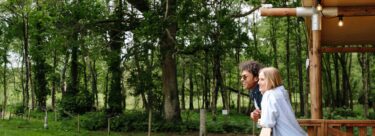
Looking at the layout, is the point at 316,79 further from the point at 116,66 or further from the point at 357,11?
the point at 116,66

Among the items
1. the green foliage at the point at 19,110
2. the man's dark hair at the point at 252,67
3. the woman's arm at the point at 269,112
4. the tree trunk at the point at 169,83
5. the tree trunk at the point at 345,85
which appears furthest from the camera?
the green foliage at the point at 19,110

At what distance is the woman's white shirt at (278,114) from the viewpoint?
13.0 ft

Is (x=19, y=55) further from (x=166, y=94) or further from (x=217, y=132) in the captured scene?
(x=217, y=132)

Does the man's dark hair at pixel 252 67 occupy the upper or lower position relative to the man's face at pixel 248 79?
upper

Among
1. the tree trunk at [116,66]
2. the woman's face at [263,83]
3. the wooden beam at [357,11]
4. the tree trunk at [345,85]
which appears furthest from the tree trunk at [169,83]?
the woman's face at [263,83]

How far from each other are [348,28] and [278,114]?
267 inches

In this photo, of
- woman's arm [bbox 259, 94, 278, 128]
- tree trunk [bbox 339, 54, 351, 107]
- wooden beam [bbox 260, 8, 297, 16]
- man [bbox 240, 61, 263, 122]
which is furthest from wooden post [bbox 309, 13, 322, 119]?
tree trunk [bbox 339, 54, 351, 107]

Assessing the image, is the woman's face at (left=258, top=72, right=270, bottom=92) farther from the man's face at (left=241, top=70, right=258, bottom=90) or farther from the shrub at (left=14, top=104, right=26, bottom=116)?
the shrub at (left=14, top=104, right=26, bottom=116)

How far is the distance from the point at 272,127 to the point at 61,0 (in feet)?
58.7

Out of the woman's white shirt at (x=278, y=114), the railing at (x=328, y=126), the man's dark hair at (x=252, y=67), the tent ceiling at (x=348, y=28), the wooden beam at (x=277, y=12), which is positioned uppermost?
the wooden beam at (x=277, y=12)

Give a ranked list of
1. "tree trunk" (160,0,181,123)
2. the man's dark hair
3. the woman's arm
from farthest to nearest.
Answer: "tree trunk" (160,0,181,123) → the man's dark hair → the woman's arm

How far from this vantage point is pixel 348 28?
10.2 m

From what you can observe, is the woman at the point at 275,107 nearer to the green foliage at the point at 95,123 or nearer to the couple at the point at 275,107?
the couple at the point at 275,107

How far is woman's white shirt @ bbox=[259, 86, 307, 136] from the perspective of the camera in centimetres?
396
